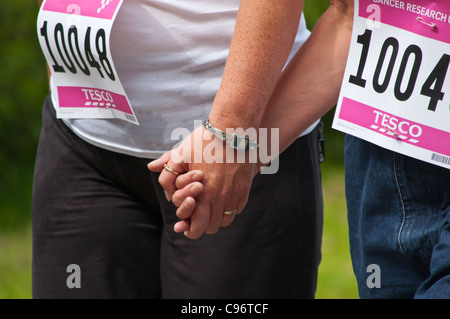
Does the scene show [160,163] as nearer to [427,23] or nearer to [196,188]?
[196,188]

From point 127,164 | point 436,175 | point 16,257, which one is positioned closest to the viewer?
point 436,175

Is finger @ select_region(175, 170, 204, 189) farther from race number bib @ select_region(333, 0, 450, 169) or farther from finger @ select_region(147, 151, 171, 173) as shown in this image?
race number bib @ select_region(333, 0, 450, 169)

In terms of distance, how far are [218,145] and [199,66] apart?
265 millimetres

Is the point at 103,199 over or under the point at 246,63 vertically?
under

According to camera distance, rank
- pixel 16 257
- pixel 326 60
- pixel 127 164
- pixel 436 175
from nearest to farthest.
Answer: pixel 436 175
pixel 326 60
pixel 127 164
pixel 16 257

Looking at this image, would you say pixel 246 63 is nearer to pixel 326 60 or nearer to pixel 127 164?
pixel 326 60

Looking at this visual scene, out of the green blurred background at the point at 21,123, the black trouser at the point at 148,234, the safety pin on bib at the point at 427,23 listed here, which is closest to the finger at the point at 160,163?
the black trouser at the point at 148,234

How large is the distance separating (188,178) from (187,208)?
5 cm

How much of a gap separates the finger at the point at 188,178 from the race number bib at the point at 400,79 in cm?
24

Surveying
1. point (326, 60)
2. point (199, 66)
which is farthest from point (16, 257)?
point (326, 60)

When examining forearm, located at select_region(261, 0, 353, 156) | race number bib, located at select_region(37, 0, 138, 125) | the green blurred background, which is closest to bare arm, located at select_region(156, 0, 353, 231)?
forearm, located at select_region(261, 0, 353, 156)
